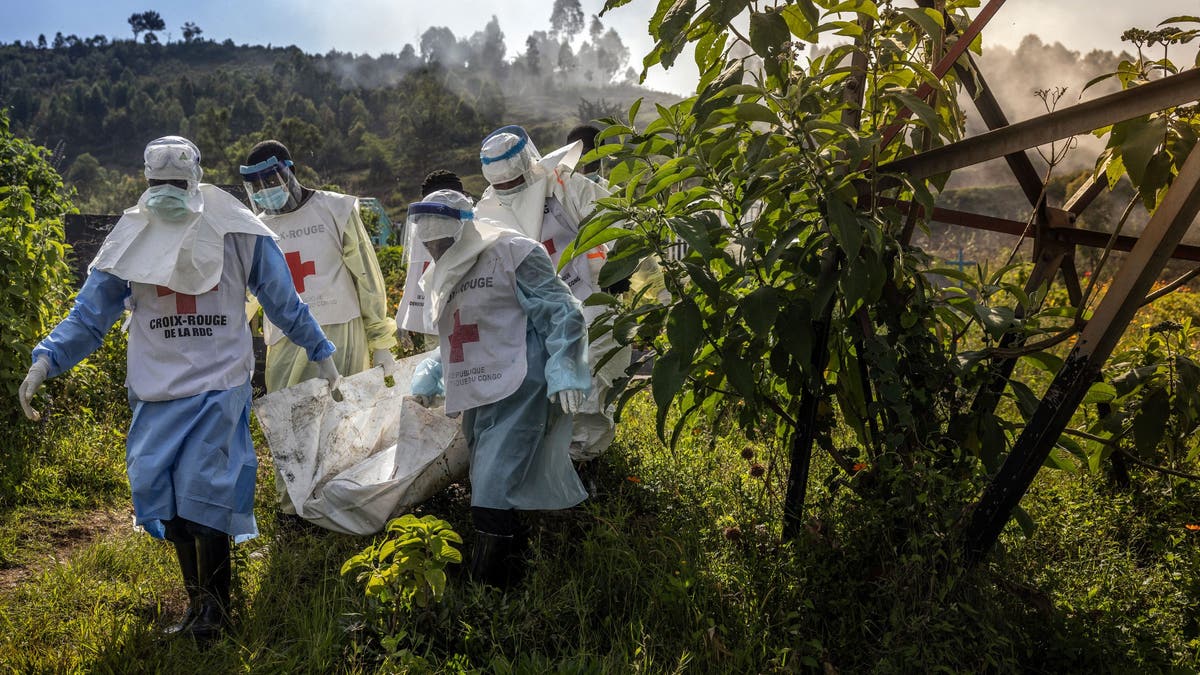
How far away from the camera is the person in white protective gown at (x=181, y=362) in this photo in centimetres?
315

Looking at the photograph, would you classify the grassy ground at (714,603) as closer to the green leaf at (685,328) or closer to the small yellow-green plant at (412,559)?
the small yellow-green plant at (412,559)

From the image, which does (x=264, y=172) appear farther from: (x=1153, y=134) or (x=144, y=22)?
(x=144, y=22)

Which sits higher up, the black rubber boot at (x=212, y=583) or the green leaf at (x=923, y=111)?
the green leaf at (x=923, y=111)

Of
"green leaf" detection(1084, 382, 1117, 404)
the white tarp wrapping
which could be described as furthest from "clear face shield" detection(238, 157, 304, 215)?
"green leaf" detection(1084, 382, 1117, 404)

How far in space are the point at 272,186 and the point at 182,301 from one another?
156cm

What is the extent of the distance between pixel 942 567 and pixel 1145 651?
1.94ft

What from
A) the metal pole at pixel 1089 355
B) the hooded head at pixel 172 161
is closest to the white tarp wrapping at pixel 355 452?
the hooded head at pixel 172 161

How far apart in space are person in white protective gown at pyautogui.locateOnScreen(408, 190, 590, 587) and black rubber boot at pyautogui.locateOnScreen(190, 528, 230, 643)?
0.85 metres

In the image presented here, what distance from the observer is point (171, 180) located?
129 inches

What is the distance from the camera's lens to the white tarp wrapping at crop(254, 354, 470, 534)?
12.5ft

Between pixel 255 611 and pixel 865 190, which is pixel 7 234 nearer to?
pixel 255 611

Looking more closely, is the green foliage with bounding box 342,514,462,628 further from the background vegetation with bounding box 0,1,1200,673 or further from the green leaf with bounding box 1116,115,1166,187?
the green leaf with bounding box 1116,115,1166,187

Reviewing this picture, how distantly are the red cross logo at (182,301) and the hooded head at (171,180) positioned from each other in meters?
0.25

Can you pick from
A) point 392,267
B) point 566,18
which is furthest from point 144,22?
point 392,267
